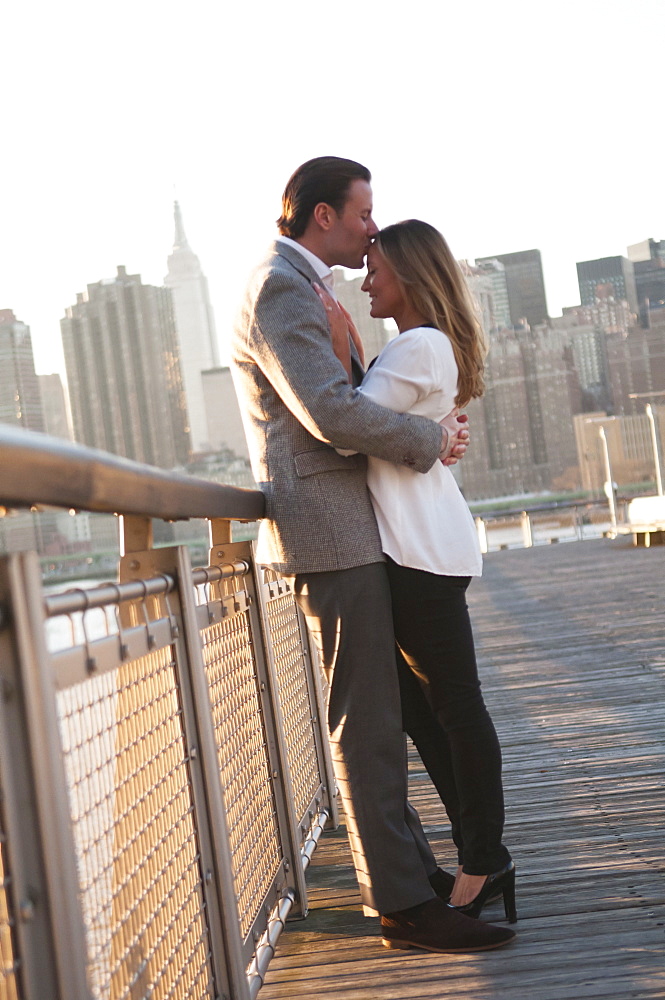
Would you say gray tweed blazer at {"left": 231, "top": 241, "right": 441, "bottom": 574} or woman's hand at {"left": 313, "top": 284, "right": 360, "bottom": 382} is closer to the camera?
gray tweed blazer at {"left": 231, "top": 241, "right": 441, "bottom": 574}

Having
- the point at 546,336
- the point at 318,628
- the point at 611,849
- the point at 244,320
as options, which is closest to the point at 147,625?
the point at 318,628

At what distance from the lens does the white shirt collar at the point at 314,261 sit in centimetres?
173

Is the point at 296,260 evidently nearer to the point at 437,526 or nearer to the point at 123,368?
the point at 437,526

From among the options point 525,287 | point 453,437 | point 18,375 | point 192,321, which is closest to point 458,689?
point 453,437

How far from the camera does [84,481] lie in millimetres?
959

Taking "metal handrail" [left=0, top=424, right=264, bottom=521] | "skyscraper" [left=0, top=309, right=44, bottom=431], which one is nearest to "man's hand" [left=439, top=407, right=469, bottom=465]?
"metal handrail" [left=0, top=424, right=264, bottom=521]

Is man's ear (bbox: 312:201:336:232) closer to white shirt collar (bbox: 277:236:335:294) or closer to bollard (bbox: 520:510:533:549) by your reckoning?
white shirt collar (bbox: 277:236:335:294)

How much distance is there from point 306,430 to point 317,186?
1.30ft

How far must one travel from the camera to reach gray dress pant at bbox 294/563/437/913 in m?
1.64

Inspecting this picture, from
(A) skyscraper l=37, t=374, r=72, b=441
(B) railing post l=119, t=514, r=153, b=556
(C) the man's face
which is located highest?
(A) skyscraper l=37, t=374, r=72, b=441

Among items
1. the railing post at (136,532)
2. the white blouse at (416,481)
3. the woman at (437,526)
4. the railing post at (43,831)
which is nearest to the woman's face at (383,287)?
the woman at (437,526)

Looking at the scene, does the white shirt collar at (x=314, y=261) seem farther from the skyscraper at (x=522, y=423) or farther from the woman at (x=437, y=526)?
the skyscraper at (x=522, y=423)

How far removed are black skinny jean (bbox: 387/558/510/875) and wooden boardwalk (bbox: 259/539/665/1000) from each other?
0.15m

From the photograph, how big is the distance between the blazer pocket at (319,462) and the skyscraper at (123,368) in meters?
87.4
